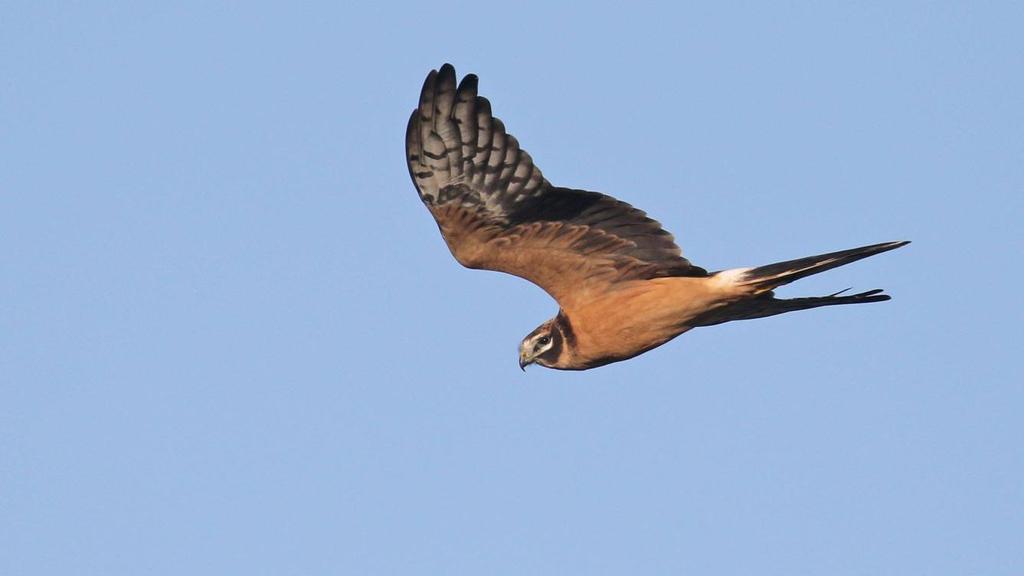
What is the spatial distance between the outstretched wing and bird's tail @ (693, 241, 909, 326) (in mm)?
366

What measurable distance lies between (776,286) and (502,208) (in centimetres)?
198

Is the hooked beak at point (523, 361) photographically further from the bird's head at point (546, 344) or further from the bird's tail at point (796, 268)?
the bird's tail at point (796, 268)

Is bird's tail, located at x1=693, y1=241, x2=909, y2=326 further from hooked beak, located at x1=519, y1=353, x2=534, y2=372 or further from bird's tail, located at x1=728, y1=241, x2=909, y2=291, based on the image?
hooked beak, located at x1=519, y1=353, x2=534, y2=372

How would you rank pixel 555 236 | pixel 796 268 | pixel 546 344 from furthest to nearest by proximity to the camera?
pixel 546 344
pixel 555 236
pixel 796 268

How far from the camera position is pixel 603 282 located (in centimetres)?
938

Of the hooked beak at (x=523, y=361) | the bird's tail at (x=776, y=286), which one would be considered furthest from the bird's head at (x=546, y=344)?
the bird's tail at (x=776, y=286)

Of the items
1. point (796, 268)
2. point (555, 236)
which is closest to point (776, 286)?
point (796, 268)

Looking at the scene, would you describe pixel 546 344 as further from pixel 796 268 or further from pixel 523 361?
pixel 796 268

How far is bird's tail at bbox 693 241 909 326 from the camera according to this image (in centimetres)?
852

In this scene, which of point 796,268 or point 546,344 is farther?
point 546,344

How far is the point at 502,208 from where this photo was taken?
30.4 feet

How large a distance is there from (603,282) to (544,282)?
1.40 ft

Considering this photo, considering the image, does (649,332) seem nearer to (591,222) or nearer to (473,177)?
(591,222)

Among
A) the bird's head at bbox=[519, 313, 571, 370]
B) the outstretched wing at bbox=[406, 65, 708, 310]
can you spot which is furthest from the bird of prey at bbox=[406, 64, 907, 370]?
the bird's head at bbox=[519, 313, 571, 370]
